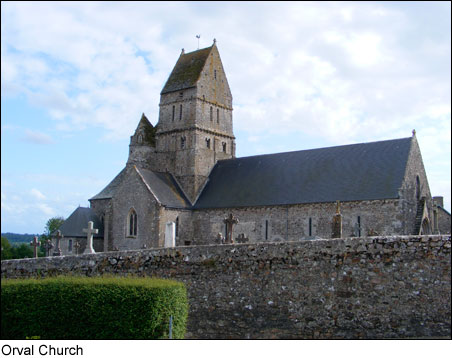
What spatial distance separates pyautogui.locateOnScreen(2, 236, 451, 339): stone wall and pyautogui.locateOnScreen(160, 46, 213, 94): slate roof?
90.1 ft

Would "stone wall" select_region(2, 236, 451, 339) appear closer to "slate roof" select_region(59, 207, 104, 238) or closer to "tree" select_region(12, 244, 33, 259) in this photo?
"slate roof" select_region(59, 207, 104, 238)

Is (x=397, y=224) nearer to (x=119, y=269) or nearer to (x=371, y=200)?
(x=371, y=200)

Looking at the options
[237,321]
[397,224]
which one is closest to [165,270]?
[237,321]

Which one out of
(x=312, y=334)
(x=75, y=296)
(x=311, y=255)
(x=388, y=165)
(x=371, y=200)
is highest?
(x=388, y=165)

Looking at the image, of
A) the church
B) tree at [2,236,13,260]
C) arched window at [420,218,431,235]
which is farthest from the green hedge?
tree at [2,236,13,260]

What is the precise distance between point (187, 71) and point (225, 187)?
11.1 metres

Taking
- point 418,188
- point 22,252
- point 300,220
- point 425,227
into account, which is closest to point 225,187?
point 300,220

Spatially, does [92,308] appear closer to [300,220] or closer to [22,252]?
[300,220]

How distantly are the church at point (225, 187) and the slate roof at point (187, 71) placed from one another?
11 centimetres

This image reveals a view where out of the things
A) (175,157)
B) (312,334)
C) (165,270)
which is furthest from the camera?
(175,157)

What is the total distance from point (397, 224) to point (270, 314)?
1658 cm

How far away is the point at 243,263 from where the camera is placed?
51.6 feet

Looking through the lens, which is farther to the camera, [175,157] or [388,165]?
[175,157]

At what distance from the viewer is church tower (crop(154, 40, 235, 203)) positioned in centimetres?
4094
